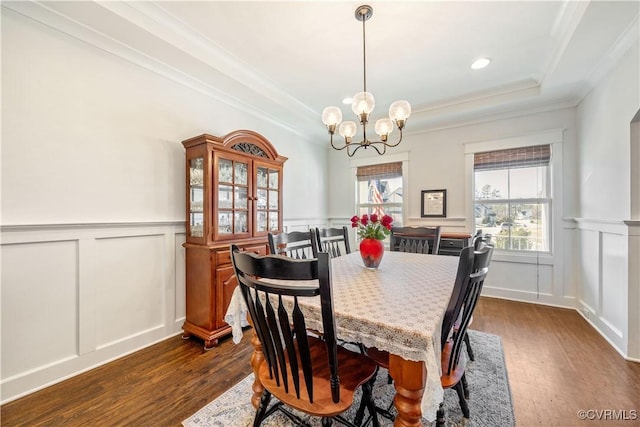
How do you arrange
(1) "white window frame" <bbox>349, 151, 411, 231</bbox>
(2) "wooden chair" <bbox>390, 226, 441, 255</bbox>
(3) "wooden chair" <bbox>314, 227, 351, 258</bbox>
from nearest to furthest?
(3) "wooden chair" <bbox>314, 227, 351, 258</bbox>, (2) "wooden chair" <bbox>390, 226, 441, 255</bbox>, (1) "white window frame" <bbox>349, 151, 411, 231</bbox>

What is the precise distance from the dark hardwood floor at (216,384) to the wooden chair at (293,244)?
944 mm

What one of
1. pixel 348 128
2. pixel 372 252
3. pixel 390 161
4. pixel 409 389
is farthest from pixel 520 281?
pixel 409 389

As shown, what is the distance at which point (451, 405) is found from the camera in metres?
1.63

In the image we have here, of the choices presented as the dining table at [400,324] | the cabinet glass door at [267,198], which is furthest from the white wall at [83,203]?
the dining table at [400,324]

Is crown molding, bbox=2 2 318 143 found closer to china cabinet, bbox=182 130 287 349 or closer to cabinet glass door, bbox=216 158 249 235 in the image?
china cabinet, bbox=182 130 287 349

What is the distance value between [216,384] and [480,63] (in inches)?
144

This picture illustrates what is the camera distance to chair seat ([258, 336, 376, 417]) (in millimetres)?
1007

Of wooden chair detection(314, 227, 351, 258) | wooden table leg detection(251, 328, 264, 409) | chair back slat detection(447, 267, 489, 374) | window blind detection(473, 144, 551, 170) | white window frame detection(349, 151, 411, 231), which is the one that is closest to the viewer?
chair back slat detection(447, 267, 489, 374)

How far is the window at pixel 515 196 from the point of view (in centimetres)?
344

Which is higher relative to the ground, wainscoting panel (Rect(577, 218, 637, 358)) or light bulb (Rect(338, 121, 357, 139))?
light bulb (Rect(338, 121, 357, 139))

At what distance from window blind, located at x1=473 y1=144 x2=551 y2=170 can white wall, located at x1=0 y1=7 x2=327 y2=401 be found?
148 inches

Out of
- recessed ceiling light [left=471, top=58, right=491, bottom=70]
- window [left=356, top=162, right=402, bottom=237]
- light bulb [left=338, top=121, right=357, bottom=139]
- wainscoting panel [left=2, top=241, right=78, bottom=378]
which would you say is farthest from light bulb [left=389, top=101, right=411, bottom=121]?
wainscoting panel [left=2, top=241, right=78, bottom=378]

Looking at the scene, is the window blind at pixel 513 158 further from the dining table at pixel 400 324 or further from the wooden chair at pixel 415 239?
the dining table at pixel 400 324

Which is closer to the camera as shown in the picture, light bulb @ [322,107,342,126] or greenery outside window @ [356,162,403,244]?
light bulb @ [322,107,342,126]
